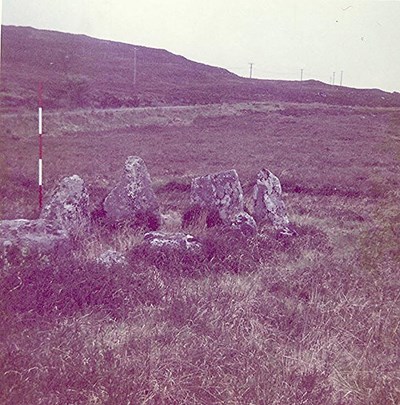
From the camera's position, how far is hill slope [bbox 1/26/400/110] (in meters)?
44.8

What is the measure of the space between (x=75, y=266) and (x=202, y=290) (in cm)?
162

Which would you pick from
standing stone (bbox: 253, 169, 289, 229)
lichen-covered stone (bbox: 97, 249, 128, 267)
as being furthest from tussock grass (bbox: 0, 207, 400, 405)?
standing stone (bbox: 253, 169, 289, 229)

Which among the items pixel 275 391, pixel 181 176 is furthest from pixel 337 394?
pixel 181 176

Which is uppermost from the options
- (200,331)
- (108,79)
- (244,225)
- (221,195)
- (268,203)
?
(108,79)

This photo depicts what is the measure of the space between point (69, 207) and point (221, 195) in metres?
3.25

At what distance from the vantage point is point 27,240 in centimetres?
750

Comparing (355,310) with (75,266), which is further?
(75,266)

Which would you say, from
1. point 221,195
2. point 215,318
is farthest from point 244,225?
point 215,318

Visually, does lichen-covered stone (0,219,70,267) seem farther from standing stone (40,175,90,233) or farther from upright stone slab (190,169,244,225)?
upright stone slab (190,169,244,225)

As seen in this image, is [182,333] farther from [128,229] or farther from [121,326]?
[128,229]

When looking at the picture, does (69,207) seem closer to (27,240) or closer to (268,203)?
(27,240)

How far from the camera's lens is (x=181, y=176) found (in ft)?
61.5

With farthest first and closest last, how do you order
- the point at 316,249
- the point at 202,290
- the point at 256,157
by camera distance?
the point at 256,157, the point at 316,249, the point at 202,290

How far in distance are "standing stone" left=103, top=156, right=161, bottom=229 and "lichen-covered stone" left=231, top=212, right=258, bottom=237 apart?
164cm
